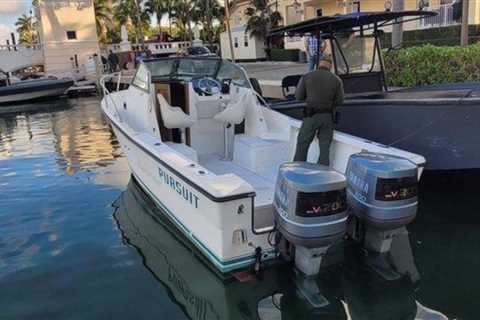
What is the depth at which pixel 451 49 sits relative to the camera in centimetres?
907

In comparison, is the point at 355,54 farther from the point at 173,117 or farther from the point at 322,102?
the point at 173,117

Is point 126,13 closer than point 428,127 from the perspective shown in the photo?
No

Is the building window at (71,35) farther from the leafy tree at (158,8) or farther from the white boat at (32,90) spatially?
the leafy tree at (158,8)

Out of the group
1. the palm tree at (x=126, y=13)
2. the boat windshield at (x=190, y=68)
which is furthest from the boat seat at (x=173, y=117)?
the palm tree at (x=126, y=13)

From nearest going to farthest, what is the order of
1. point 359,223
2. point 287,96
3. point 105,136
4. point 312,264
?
point 312,264, point 359,223, point 287,96, point 105,136

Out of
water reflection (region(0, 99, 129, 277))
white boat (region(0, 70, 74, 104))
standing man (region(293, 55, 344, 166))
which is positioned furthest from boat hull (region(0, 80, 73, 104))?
standing man (region(293, 55, 344, 166))

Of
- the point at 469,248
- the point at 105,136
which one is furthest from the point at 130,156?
the point at 105,136

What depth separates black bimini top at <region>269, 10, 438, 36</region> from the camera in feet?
21.5

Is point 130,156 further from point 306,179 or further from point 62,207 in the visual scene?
point 306,179

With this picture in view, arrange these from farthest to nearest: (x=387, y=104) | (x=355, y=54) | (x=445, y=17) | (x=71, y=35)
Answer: (x=71, y=35)
(x=445, y=17)
(x=355, y=54)
(x=387, y=104)

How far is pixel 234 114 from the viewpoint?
6.33 metres

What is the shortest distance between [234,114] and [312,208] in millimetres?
3062

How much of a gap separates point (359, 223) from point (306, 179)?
944 millimetres

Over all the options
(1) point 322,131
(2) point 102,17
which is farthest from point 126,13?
(1) point 322,131
